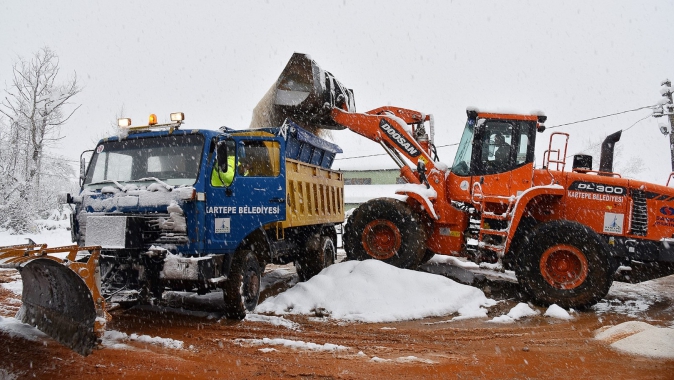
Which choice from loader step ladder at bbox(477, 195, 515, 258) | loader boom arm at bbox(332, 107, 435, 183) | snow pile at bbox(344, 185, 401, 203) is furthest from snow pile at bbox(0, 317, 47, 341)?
snow pile at bbox(344, 185, 401, 203)

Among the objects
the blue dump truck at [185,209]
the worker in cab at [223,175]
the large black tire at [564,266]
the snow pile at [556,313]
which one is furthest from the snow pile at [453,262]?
the worker in cab at [223,175]

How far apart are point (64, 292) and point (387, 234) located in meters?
5.75

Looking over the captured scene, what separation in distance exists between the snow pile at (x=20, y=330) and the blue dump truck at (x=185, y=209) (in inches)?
28.8

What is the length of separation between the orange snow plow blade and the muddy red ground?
241 millimetres

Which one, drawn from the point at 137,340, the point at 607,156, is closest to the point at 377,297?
the point at 137,340

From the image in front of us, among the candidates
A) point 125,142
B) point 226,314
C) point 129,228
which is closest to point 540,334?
point 226,314

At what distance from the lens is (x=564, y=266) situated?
765cm

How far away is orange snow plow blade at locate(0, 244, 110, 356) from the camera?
4.37 m

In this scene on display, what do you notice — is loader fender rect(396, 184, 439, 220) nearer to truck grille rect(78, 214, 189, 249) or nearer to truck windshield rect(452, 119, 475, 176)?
truck windshield rect(452, 119, 475, 176)

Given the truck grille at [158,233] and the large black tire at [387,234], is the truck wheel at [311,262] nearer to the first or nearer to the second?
the large black tire at [387,234]

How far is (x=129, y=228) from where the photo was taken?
575 centimetres

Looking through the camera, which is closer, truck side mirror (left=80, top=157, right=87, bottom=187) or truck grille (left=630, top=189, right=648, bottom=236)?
truck side mirror (left=80, top=157, right=87, bottom=187)

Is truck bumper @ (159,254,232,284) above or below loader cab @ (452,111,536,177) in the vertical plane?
below

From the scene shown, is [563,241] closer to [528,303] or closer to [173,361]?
[528,303]
